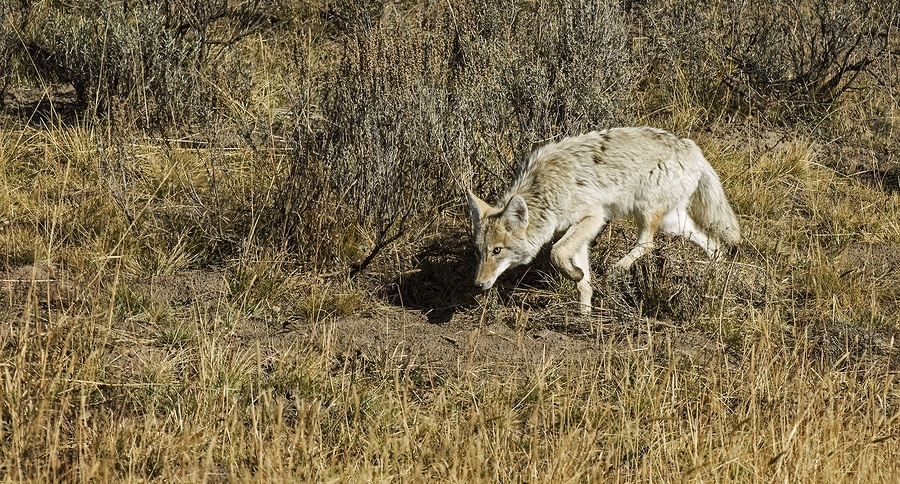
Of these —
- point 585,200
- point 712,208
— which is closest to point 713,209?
point 712,208

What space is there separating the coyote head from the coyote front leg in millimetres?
234

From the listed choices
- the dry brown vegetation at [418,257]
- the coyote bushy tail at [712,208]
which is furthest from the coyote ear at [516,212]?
the coyote bushy tail at [712,208]

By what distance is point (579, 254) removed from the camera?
6402mm

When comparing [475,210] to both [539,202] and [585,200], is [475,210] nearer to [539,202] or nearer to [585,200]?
[539,202]

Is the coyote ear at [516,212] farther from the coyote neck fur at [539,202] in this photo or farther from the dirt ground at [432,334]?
the dirt ground at [432,334]

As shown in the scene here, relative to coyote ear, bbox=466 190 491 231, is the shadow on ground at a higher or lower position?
lower

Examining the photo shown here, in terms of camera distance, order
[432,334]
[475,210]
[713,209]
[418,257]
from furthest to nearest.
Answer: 1. [713,209]
2. [418,257]
3. [475,210]
4. [432,334]

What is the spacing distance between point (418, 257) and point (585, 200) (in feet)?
3.83

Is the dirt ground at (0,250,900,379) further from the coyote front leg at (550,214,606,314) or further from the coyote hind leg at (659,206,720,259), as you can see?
the coyote hind leg at (659,206,720,259)

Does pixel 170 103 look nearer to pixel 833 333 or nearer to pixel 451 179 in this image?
pixel 451 179

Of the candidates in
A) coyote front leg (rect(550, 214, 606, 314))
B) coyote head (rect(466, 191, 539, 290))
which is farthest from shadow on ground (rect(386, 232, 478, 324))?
coyote front leg (rect(550, 214, 606, 314))

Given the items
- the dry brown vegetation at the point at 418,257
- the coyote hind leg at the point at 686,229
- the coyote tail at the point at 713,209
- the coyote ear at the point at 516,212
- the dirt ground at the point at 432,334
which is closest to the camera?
the dry brown vegetation at the point at 418,257

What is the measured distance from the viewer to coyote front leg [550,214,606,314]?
6254 mm

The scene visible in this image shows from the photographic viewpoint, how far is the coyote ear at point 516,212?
20.0 ft
